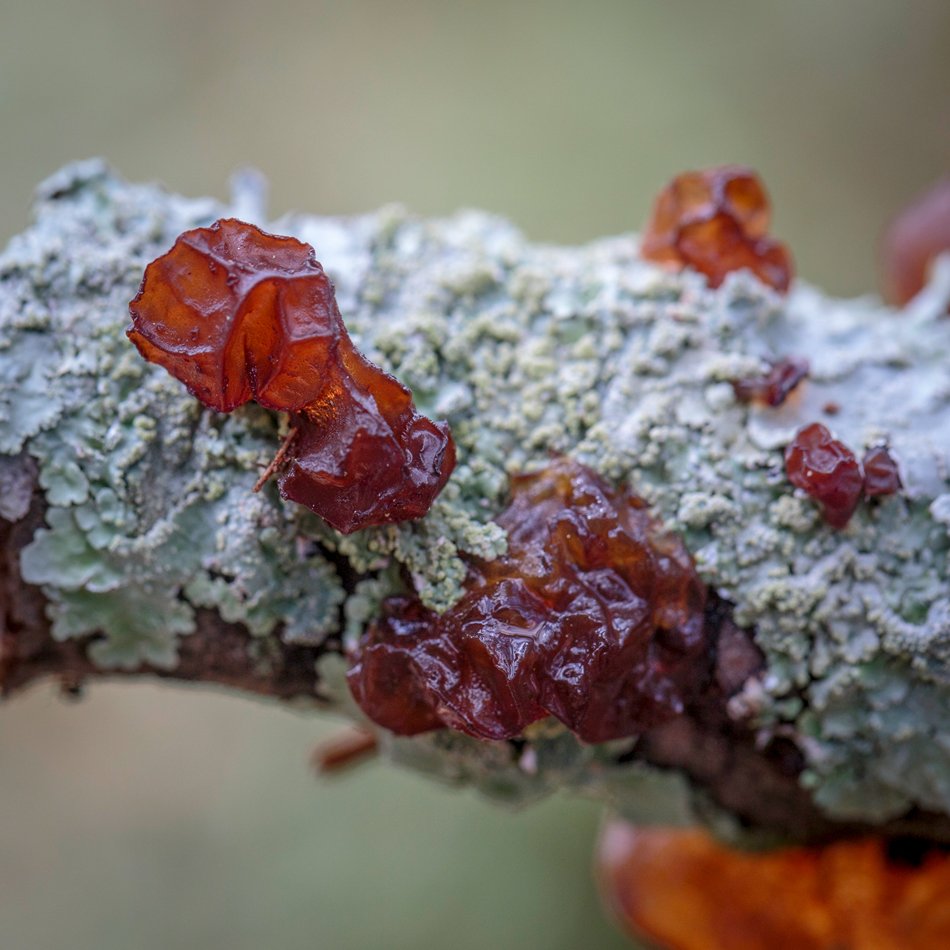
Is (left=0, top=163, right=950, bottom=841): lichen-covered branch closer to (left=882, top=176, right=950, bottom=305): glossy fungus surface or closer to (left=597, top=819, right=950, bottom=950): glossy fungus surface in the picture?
(left=597, top=819, right=950, bottom=950): glossy fungus surface

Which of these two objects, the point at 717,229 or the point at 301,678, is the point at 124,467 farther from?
the point at 717,229

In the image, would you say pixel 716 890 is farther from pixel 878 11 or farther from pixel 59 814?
pixel 878 11

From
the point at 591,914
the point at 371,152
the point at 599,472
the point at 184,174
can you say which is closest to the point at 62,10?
the point at 184,174

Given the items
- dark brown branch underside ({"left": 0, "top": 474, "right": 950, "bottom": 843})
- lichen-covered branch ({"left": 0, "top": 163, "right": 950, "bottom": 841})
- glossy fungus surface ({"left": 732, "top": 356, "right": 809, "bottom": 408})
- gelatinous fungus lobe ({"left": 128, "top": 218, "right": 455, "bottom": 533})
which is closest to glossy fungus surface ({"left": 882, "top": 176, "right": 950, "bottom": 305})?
lichen-covered branch ({"left": 0, "top": 163, "right": 950, "bottom": 841})

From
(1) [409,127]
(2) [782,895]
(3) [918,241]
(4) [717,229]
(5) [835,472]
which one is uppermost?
(1) [409,127]

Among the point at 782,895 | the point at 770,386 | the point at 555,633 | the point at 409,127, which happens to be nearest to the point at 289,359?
the point at 555,633

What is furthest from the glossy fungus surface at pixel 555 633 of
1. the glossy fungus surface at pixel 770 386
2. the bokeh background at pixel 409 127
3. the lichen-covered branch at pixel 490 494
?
the bokeh background at pixel 409 127
